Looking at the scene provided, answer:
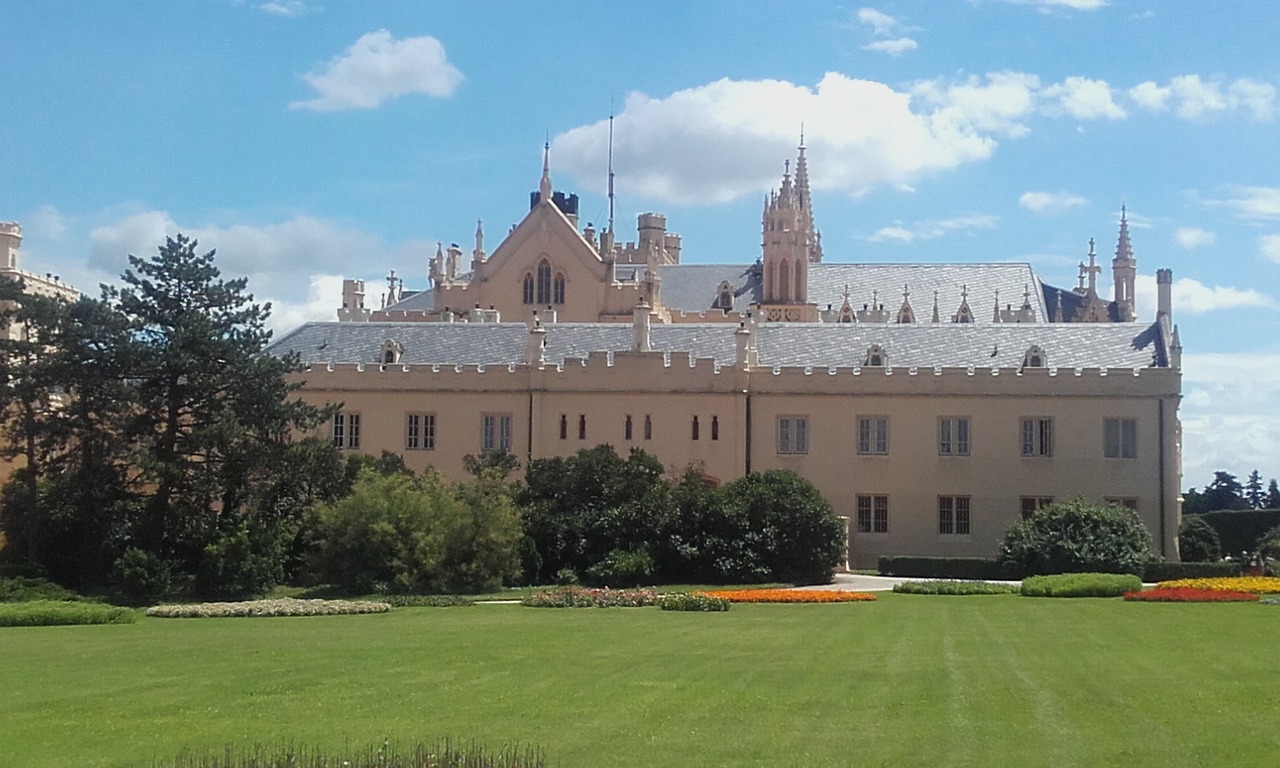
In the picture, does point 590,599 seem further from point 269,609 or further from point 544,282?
point 544,282

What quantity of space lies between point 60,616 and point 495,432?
28.8 m

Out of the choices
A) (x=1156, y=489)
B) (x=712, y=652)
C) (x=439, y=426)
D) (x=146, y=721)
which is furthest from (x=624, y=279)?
(x=146, y=721)

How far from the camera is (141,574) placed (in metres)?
43.3

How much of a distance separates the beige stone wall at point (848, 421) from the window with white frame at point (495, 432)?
28cm

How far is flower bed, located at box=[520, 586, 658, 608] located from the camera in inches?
1443

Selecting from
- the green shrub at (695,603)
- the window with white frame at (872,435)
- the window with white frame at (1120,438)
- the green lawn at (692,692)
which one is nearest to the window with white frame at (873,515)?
the window with white frame at (872,435)

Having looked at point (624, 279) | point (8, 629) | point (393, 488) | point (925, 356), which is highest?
point (624, 279)

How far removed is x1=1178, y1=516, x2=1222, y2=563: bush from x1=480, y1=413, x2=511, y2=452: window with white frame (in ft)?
98.0

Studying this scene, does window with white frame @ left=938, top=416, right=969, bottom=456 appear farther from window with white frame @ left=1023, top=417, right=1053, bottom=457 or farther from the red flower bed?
the red flower bed

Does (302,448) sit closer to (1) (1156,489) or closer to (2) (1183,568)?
(2) (1183,568)

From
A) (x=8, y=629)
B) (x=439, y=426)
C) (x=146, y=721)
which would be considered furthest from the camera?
(x=439, y=426)

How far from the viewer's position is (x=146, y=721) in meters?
17.0

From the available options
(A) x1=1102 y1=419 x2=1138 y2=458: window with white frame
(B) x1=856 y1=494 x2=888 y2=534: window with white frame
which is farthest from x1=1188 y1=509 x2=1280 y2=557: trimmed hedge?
(B) x1=856 y1=494 x2=888 y2=534: window with white frame

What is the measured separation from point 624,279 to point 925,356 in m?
29.2
